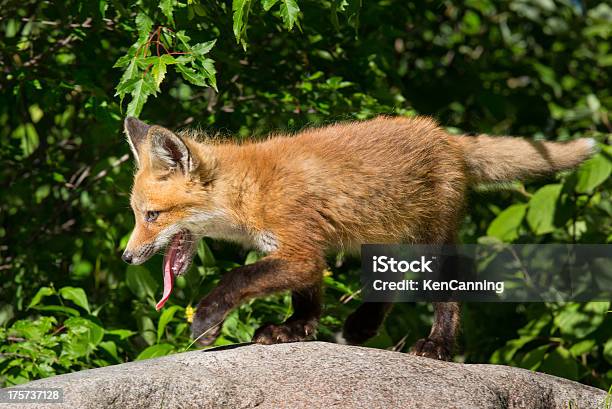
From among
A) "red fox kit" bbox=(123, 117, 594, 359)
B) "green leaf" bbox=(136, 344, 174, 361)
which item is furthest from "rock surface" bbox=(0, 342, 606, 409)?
"green leaf" bbox=(136, 344, 174, 361)

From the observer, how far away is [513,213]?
7.17 metres

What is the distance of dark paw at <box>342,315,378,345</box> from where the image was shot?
19.2 ft

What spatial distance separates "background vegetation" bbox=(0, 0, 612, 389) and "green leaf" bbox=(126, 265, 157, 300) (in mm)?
10

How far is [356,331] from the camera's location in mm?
5883

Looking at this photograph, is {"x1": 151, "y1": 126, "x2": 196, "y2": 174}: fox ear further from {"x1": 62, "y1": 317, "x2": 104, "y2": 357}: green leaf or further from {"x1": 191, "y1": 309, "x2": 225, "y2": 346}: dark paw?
{"x1": 62, "y1": 317, "x2": 104, "y2": 357}: green leaf

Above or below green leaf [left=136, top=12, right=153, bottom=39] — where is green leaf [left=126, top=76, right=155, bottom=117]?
below

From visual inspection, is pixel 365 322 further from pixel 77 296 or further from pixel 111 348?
pixel 77 296

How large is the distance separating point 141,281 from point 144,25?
1.91 m

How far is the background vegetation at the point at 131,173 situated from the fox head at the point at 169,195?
1.57ft

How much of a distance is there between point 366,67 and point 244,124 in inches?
42.2

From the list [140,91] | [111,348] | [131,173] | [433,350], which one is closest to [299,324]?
[433,350]

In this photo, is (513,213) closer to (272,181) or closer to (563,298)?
(563,298)

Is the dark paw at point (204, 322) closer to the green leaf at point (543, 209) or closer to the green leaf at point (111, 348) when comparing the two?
the green leaf at point (111, 348)

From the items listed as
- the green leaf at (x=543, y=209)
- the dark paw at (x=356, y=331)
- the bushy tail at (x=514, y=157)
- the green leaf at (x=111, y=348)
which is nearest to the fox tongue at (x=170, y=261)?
the green leaf at (x=111, y=348)
